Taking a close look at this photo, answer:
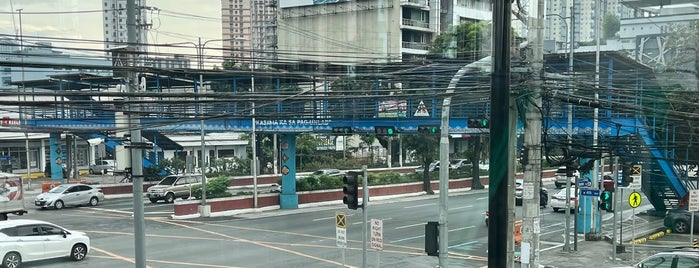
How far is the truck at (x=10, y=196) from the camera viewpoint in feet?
71.1

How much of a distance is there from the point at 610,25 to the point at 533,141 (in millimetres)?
6399

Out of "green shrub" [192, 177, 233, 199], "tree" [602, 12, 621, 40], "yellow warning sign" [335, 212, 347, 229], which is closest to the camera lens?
"yellow warning sign" [335, 212, 347, 229]

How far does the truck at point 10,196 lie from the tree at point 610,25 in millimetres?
20573

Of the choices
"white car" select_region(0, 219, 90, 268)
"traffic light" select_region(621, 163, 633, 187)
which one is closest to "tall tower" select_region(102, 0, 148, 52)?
"white car" select_region(0, 219, 90, 268)

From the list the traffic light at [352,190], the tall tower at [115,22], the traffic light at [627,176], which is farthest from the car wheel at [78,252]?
the traffic light at [627,176]

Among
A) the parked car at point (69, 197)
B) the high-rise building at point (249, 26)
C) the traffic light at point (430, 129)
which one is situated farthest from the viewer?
the parked car at point (69, 197)

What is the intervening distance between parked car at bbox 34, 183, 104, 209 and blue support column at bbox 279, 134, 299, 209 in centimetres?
920

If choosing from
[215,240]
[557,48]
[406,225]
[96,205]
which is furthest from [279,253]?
[96,205]

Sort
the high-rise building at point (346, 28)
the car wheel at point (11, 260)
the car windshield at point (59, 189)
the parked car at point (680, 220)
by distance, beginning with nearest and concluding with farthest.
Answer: the car wheel at point (11, 260) → the parked car at point (680, 220) → the high-rise building at point (346, 28) → the car windshield at point (59, 189)

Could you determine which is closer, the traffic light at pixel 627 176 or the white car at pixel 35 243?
the white car at pixel 35 243

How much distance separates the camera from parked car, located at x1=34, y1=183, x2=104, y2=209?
88.0 feet

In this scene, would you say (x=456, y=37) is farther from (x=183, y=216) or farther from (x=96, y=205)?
(x=96, y=205)

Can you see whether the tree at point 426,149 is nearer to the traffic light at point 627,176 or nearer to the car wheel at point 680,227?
the car wheel at point 680,227

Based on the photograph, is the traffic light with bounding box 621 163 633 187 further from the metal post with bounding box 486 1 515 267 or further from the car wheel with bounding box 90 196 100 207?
the car wheel with bounding box 90 196 100 207
